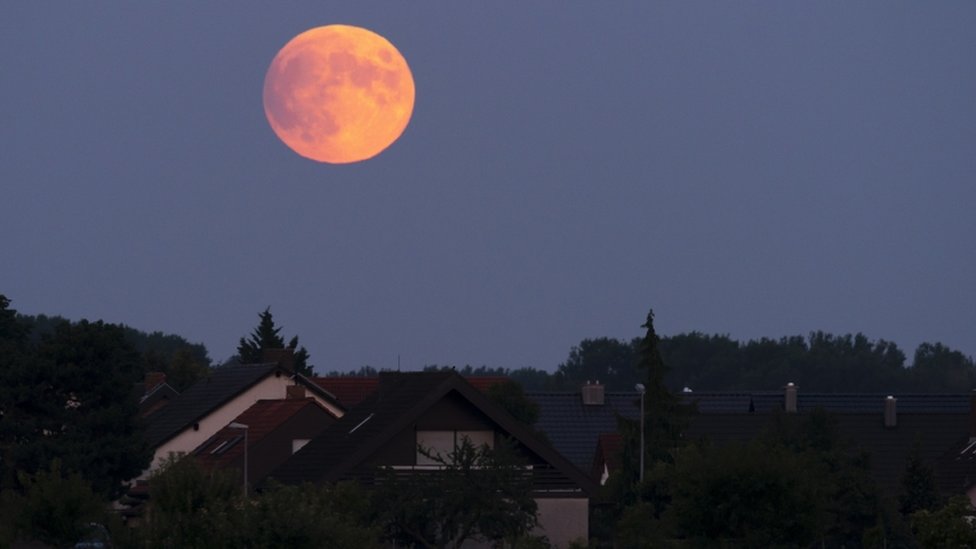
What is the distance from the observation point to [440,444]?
1802 inches

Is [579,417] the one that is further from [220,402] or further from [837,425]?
[837,425]

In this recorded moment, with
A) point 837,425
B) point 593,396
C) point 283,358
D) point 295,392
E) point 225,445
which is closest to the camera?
point 837,425

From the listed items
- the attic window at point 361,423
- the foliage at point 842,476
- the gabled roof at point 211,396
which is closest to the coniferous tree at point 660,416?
the foliage at point 842,476

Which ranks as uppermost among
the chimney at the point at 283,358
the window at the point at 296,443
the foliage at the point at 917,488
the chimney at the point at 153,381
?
the chimney at the point at 153,381

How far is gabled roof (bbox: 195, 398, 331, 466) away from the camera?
6488cm

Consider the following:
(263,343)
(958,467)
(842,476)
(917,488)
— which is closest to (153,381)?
(263,343)

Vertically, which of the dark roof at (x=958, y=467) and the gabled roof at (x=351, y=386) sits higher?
the gabled roof at (x=351, y=386)

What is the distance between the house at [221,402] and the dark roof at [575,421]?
1448cm

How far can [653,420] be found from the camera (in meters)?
59.5

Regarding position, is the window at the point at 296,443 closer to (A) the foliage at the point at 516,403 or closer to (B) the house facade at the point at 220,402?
(B) the house facade at the point at 220,402

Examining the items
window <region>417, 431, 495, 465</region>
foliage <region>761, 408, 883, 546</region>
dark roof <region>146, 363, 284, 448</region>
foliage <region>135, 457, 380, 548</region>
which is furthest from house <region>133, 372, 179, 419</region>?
foliage <region>135, 457, 380, 548</region>

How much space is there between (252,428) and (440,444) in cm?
2249

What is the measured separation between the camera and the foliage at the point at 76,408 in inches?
2343

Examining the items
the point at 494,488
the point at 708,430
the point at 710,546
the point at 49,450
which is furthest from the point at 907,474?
the point at 49,450
